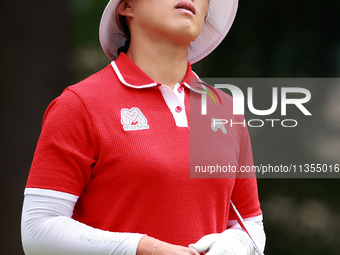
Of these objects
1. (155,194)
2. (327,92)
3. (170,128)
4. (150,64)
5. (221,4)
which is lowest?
(327,92)

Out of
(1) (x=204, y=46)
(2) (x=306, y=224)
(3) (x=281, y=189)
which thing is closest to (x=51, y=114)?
(1) (x=204, y=46)

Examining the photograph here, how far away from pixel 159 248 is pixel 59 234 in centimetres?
19

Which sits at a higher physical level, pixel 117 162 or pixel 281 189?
pixel 117 162

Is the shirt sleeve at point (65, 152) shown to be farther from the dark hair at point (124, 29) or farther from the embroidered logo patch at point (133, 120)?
the dark hair at point (124, 29)

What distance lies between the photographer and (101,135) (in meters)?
0.87

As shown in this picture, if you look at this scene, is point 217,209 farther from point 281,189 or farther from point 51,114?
point 281,189

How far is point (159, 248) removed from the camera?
2.63 ft

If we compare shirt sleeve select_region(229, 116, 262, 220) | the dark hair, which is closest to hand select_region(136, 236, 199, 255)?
shirt sleeve select_region(229, 116, 262, 220)

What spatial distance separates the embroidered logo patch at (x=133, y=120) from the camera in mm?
902

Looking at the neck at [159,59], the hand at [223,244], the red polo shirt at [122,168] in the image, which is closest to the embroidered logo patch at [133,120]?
Answer: the red polo shirt at [122,168]

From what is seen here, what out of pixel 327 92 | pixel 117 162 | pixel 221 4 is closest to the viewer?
pixel 117 162

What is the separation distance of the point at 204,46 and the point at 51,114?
57 centimetres

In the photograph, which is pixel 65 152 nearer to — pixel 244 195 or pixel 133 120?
pixel 133 120

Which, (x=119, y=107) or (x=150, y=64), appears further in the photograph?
(x=150, y=64)
